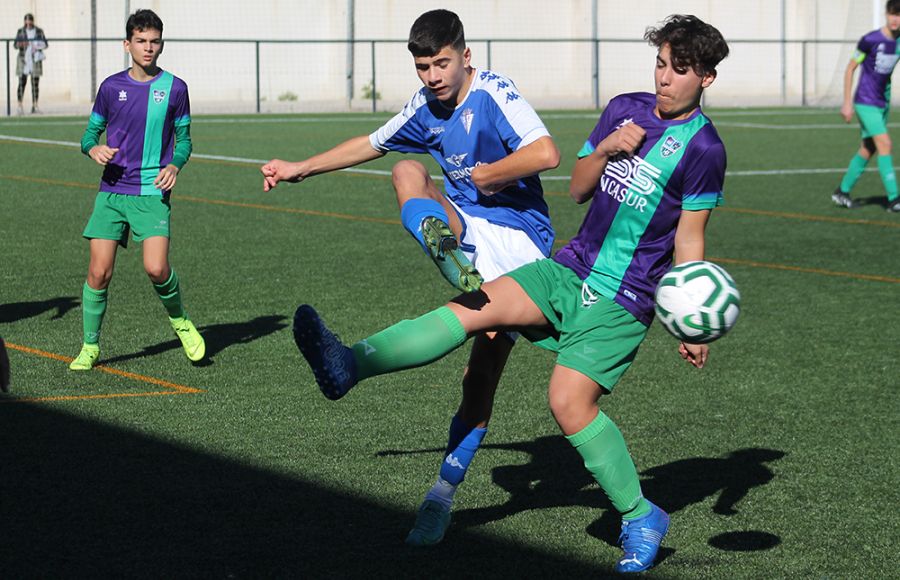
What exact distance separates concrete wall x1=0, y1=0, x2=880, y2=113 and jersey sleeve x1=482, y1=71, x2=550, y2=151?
30.3 m

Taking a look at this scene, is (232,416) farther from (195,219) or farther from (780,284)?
(195,219)

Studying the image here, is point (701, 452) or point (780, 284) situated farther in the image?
point (780, 284)

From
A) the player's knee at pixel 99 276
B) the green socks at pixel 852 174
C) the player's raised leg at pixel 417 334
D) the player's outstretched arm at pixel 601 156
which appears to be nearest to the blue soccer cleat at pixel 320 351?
the player's raised leg at pixel 417 334

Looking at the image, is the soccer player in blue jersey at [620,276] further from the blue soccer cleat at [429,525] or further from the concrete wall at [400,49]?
the concrete wall at [400,49]

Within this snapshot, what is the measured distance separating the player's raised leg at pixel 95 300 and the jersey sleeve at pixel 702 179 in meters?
4.12

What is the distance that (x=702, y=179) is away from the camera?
15.5 ft

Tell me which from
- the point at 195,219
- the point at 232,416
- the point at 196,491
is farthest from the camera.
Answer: the point at 195,219

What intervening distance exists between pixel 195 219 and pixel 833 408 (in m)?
8.58

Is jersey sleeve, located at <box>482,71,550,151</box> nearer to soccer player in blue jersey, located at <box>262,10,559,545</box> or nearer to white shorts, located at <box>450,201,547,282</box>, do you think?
soccer player in blue jersey, located at <box>262,10,559,545</box>

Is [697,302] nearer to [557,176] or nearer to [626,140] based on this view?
[626,140]

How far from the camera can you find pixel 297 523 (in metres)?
5.17

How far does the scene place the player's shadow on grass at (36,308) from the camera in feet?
30.4

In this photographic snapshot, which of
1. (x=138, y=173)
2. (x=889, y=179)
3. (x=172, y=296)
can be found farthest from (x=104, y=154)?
(x=889, y=179)

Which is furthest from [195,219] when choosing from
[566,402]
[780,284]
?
[566,402]
